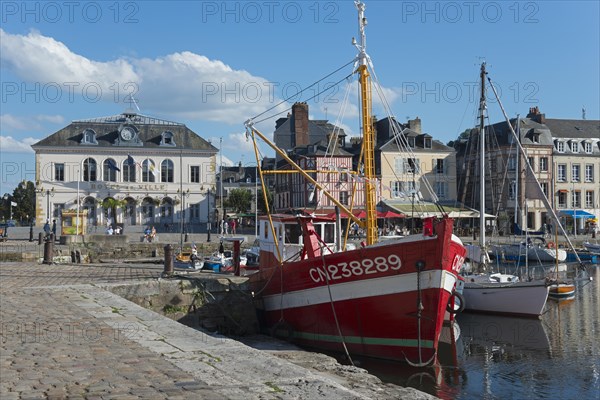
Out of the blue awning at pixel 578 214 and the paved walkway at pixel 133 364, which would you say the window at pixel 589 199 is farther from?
the paved walkway at pixel 133 364

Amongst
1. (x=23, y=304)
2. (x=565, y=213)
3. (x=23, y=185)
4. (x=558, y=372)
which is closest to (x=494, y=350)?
(x=558, y=372)

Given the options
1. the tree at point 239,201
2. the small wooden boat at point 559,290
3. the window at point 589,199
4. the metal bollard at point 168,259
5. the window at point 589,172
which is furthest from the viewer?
the tree at point 239,201

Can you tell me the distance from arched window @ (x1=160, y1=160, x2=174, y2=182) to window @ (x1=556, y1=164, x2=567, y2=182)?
38.4 m

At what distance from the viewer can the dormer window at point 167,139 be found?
6078 centimetres

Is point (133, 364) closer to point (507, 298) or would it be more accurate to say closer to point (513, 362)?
point (513, 362)

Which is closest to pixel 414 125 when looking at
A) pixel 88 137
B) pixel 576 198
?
pixel 576 198

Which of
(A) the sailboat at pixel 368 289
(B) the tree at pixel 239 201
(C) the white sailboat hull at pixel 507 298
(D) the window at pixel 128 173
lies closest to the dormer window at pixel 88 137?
(D) the window at pixel 128 173

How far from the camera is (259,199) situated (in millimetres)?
82875

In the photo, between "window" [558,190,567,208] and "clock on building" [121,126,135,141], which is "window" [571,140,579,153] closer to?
"window" [558,190,567,208]

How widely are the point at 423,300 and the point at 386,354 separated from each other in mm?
1875

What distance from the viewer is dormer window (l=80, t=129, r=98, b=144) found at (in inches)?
2333

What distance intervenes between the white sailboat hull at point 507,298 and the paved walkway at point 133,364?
14.9 m

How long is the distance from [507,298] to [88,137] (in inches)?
1793

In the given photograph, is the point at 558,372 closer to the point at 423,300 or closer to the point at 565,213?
the point at 423,300
